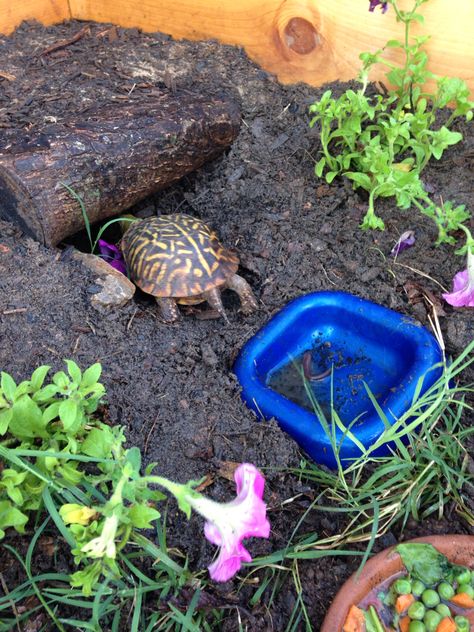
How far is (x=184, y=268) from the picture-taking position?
107 inches

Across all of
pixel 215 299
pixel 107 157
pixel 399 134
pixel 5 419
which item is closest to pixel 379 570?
pixel 5 419

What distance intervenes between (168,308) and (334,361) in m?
0.76

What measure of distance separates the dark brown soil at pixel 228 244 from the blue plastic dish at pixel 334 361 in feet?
0.30

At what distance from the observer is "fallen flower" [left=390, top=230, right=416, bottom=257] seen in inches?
106

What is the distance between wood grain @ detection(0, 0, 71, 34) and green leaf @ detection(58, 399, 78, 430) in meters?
2.66

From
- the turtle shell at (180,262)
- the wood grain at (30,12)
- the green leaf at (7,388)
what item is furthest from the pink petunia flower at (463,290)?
the wood grain at (30,12)

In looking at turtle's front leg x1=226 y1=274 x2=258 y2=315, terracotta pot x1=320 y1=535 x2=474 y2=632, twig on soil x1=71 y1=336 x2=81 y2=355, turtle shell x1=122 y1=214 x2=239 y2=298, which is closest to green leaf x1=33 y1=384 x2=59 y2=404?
twig on soil x1=71 y1=336 x2=81 y2=355

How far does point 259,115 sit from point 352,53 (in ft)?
1.81

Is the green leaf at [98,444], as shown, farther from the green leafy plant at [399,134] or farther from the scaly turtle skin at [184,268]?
the green leafy plant at [399,134]

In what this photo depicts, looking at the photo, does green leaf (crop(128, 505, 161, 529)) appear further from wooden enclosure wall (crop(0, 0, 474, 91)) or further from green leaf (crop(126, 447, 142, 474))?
wooden enclosure wall (crop(0, 0, 474, 91))

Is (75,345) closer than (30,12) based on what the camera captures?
Yes

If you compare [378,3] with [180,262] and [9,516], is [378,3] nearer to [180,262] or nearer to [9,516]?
[180,262]

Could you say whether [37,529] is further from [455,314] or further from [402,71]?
[402,71]

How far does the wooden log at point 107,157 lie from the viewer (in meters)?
2.49
